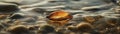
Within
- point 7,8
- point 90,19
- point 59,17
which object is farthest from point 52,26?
point 7,8

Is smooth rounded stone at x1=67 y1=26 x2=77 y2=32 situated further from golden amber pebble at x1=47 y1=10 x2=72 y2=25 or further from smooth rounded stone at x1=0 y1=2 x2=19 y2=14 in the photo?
smooth rounded stone at x1=0 y1=2 x2=19 y2=14

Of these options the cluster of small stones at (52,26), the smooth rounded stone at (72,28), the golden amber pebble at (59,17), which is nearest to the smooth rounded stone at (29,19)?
the cluster of small stones at (52,26)

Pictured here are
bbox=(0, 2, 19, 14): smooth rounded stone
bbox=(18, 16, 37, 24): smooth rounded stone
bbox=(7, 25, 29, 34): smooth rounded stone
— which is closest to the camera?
bbox=(7, 25, 29, 34): smooth rounded stone

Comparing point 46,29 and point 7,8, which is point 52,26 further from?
point 7,8

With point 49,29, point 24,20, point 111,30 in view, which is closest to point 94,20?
point 111,30

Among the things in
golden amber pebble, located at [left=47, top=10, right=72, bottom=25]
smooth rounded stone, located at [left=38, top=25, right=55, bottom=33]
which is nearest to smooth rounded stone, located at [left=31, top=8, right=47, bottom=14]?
golden amber pebble, located at [left=47, top=10, right=72, bottom=25]

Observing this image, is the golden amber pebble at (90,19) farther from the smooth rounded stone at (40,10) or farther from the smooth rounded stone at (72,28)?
the smooth rounded stone at (40,10)
